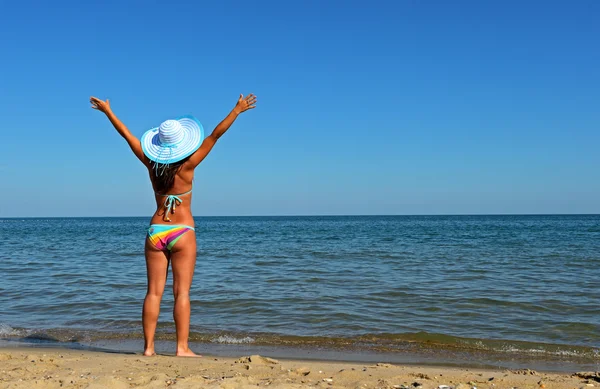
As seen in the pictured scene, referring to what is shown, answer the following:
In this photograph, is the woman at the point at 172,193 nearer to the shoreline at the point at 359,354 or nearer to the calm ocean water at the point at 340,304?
the shoreline at the point at 359,354

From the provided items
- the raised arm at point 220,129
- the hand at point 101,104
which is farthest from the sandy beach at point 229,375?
the hand at point 101,104

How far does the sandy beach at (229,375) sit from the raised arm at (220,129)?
1612 millimetres

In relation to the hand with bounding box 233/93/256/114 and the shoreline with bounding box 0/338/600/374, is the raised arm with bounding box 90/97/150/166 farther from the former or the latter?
the shoreline with bounding box 0/338/600/374

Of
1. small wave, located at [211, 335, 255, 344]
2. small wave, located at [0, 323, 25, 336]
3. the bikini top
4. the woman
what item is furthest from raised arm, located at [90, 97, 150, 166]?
small wave, located at [0, 323, 25, 336]

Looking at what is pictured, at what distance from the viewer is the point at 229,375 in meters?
3.79

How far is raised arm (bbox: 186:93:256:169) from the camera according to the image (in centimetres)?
412

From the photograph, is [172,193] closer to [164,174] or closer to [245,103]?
[164,174]

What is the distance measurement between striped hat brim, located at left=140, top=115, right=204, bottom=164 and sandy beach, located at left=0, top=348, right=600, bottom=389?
162cm

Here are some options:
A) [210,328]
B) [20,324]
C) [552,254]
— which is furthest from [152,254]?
[552,254]

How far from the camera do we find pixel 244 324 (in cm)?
657

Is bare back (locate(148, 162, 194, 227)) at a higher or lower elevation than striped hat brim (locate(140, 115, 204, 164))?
lower

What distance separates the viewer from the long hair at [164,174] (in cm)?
429

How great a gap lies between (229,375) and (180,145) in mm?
1808

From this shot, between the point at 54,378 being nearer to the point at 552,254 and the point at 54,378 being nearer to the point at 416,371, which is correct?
the point at 416,371
